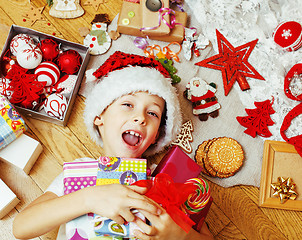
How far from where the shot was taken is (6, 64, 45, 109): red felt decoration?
117 cm

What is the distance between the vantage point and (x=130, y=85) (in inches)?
39.6

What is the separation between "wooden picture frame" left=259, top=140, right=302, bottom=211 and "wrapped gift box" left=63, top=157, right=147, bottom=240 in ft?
2.04

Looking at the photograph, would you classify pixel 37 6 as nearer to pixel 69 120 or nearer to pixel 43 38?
pixel 43 38

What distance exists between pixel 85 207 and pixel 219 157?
0.62 meters

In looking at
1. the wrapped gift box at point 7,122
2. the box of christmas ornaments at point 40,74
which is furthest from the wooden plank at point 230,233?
the wrapped gift box at point 7,122

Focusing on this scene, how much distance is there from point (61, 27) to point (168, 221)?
97 centimetres

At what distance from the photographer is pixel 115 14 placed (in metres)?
1.39

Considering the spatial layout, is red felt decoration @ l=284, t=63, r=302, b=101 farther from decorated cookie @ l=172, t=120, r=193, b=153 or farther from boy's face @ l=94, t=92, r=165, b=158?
boy's face @ l=94, t=92, r=165, b=158

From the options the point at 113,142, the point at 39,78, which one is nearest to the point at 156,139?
the point at 113,142

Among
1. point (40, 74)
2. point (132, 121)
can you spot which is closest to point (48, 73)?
point (40, 74)

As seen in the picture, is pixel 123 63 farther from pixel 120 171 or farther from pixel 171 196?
pixel 171 196

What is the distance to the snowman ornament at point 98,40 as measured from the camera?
1319 millimetres

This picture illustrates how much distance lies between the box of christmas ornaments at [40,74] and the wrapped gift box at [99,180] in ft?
1.08

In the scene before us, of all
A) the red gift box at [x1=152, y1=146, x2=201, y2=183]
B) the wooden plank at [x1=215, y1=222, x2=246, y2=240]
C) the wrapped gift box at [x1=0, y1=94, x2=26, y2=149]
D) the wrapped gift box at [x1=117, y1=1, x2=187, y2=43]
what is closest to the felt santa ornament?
the wrapped gift box at [x1=117, y1=1, x2=187, y2=43]
